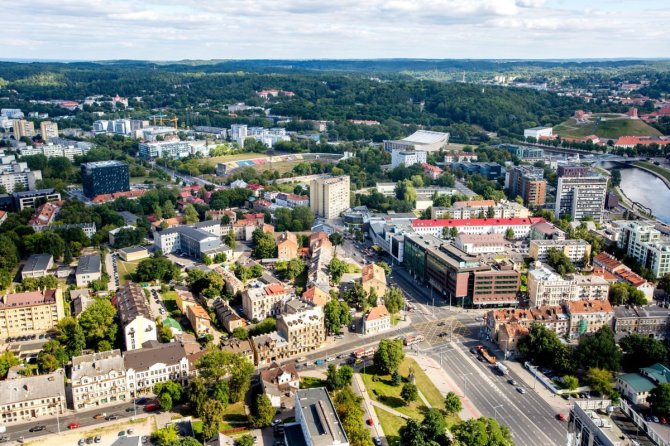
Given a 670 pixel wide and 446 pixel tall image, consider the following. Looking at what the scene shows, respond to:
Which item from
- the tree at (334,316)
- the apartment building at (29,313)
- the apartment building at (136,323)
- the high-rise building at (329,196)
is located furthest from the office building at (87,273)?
the high-rise building at (329,196)

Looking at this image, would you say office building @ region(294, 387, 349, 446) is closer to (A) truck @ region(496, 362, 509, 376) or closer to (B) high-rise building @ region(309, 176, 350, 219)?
(A) truck @ region(496, 362, 509, 376)

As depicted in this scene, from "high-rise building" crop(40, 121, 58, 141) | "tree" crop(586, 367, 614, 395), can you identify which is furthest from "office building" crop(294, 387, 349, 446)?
"high-rise building" crop(40, 121, 58, 141)

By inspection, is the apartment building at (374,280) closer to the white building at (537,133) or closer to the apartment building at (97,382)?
the apartment building at (97,382)

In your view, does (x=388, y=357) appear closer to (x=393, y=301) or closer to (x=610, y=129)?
(x=393, y=301)

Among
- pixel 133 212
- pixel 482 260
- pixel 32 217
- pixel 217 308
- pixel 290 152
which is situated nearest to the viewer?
pixel 217 308

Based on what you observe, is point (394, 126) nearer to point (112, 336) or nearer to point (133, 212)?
point (133, 212)

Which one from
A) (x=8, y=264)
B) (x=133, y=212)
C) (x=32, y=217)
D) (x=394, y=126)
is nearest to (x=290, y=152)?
(x=394, y=126)
